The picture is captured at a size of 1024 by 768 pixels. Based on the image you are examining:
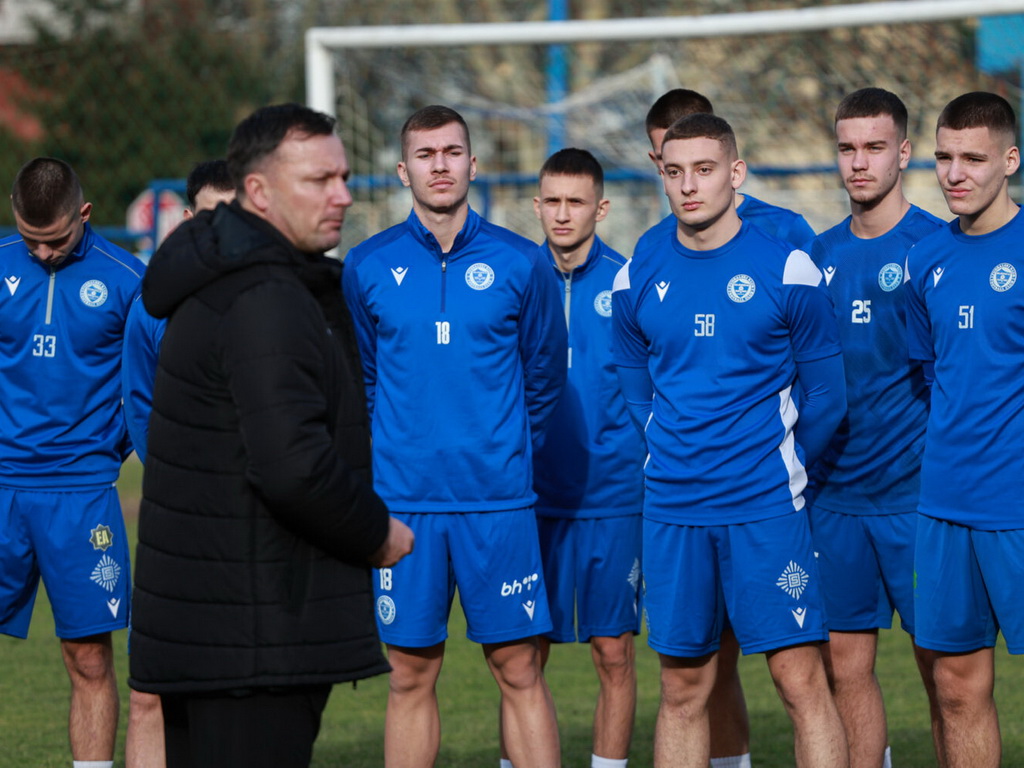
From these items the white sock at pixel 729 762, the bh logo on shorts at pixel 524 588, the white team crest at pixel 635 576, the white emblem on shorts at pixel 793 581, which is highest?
the white emblem on shorts at pixel 793 581

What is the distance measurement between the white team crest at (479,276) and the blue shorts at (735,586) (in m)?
1.06

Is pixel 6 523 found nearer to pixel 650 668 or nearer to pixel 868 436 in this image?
pixel 868 436

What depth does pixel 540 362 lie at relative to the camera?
575 cm

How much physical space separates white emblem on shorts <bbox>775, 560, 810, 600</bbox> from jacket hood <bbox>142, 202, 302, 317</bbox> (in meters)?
2.27

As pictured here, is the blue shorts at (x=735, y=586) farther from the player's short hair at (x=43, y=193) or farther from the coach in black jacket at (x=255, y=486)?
the player's short hair at (x=43, y=193)

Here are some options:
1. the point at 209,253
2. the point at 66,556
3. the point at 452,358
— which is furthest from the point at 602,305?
the point at 209,253

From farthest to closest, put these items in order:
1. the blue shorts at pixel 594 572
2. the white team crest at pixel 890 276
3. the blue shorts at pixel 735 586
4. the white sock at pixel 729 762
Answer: the blue shorts at pixel 594 572
the white sock at pixel 729 762
the white team crest at pixel 890 276
the blue shorts at pixel 735 586

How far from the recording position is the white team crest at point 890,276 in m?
5.68

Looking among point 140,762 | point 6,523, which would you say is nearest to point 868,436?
point 140,762

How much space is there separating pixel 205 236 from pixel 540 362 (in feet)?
7.30

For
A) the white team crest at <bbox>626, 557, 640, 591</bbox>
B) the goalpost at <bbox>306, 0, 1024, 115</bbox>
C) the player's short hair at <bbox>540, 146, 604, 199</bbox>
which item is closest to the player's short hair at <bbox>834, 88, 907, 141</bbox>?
the player's short hair at <bbox>540, 146, 604, 199</bbox>

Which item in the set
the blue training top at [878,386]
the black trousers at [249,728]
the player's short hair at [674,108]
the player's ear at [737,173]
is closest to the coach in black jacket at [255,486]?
the black trousers at [249,728]

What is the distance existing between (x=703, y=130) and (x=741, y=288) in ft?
1.89

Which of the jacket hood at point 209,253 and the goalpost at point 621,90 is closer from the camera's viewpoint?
the jacket hood at point 209,253
